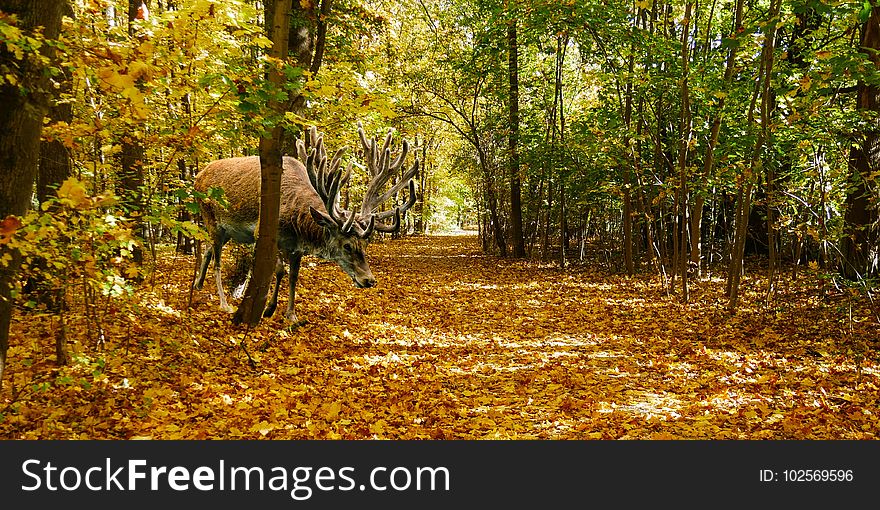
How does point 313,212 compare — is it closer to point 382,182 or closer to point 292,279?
point 292,279

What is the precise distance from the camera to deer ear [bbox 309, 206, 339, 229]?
7.84 meters

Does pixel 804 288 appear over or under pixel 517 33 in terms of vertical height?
under

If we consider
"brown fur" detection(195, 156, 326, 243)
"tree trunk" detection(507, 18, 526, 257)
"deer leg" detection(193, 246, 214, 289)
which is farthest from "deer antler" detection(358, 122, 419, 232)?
"tree trunk" detection(507, 18, 526, 257)

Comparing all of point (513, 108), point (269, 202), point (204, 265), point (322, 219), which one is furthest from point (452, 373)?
point (513, 108)

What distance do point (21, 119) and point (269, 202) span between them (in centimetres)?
392

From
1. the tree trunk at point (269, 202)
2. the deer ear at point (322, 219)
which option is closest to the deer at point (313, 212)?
the deer ear at point (322, 219)

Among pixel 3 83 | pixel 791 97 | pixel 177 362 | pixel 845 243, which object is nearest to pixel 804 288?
pixel 845 243

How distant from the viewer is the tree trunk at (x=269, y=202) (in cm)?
691

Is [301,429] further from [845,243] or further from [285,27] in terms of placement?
[845,243]

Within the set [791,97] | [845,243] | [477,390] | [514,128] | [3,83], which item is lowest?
[477,390]

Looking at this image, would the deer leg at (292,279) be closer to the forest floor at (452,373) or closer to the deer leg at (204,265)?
the forest floor at (452,373)

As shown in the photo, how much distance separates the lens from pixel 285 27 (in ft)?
22.8

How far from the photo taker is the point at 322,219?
7.93m

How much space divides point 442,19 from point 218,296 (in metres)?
15.6
